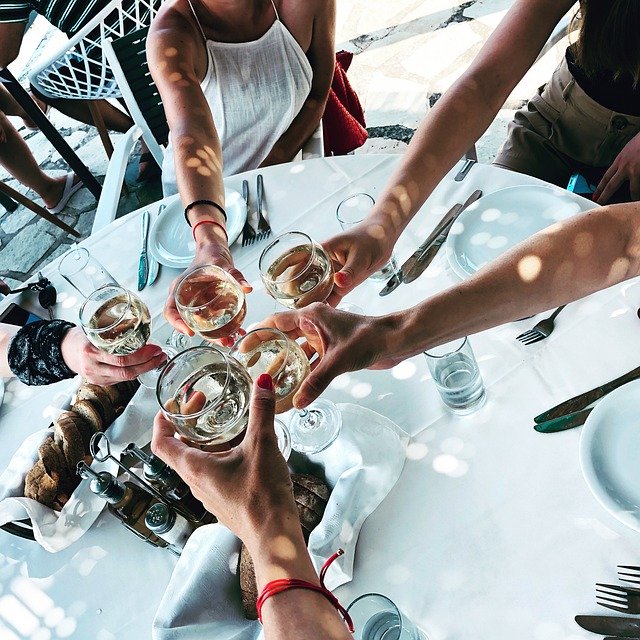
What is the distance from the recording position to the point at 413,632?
37.3 inches

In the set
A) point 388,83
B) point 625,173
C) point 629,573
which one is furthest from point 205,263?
point 388,83

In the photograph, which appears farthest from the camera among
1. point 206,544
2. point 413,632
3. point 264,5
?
point 264,5

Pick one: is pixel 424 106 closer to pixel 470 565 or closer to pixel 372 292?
pixel 372 292

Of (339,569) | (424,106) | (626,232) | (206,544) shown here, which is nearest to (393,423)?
(339,569)

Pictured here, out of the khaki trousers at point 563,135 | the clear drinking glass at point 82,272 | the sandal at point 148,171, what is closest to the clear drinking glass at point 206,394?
the clear drinking glass at point 82,272

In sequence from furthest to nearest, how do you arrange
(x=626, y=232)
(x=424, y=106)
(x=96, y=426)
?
(x=424, y=106) → (x=96, y=426) → (x=626, y=232)

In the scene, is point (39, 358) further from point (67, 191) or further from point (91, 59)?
point (67, 191)

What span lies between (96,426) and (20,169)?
2816mm

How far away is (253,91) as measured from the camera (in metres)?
2.16

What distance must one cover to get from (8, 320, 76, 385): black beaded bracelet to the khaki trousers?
4.78ft

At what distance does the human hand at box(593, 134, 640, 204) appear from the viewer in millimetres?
1685

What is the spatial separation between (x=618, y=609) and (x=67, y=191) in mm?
3704

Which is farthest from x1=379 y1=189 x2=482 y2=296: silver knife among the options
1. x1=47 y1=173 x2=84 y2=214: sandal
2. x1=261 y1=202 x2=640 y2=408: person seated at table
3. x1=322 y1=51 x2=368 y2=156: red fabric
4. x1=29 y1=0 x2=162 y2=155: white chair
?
x1=47 y1=173 x2=84 y2=214: sandal

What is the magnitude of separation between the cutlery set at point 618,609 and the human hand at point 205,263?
0.80 meters
